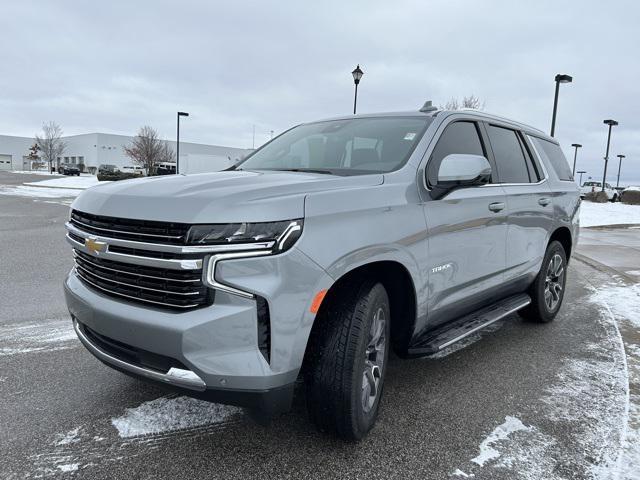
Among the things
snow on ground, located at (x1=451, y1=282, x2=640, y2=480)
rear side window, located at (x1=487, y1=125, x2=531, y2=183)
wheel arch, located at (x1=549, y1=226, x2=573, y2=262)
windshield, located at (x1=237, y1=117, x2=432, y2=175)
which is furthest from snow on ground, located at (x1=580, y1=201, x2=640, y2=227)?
windshield, located at (x1=237, y1=117, x2=432, y2=175)

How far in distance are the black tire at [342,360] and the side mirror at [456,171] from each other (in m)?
0.90

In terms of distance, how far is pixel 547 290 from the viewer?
523cm

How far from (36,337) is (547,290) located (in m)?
4.93

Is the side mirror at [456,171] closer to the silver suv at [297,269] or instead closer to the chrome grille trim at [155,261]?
the silver suv at [297,269]

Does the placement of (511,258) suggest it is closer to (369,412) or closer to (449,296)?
(449,296)

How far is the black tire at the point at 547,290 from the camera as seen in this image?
16.4 feet

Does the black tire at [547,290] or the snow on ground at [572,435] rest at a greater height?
the black tire at [547,290]

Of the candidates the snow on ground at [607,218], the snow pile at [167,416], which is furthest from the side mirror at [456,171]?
the snow on ground at [607,218]

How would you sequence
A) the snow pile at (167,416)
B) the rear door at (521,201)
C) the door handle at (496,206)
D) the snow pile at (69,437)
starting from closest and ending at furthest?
1. the snow pile at (69,437)
2. the snow pile at (167,416)
3. the door handle at (496,206)
4. the rear door at (521,201)

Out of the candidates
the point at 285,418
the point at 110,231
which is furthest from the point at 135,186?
the point at 285,418

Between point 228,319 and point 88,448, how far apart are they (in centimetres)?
124

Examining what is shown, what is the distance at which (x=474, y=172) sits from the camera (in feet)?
10.6

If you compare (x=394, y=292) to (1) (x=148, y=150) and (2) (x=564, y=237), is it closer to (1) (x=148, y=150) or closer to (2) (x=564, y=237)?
(2) (x=564, y=237)

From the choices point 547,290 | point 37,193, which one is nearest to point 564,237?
point 547,290
